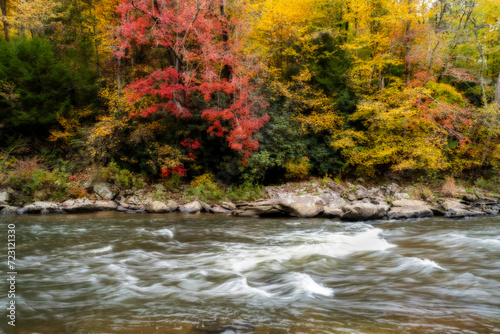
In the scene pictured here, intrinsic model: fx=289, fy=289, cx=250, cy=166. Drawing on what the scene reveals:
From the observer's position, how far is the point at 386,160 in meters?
14.7

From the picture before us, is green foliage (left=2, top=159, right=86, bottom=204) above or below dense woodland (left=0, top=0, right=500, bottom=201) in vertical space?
below

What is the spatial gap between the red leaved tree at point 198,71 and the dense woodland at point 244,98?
0.08 metres

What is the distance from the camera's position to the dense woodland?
13039mm

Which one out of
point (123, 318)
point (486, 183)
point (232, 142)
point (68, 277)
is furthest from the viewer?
point (486, 183)

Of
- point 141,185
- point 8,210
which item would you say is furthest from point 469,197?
point 8,210

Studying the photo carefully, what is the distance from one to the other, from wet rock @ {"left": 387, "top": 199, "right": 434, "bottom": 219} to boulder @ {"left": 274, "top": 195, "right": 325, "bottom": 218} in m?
2.67

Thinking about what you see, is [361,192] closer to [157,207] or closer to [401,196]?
[401,196]

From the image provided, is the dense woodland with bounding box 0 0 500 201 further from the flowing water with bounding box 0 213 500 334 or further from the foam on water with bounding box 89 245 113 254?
the foam on water with bounding box 89 245 113 254

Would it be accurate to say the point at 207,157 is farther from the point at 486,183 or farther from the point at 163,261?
the point at 486,183

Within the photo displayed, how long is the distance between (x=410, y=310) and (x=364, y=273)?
1.61 meters

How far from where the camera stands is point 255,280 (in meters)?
4.96

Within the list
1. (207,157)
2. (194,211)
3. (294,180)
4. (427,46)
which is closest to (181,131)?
(207,157)

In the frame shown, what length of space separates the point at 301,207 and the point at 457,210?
6.05m

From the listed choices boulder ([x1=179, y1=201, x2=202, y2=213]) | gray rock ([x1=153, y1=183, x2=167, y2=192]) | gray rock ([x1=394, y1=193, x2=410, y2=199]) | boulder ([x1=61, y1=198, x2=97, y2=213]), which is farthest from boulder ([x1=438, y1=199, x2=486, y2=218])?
boulder ([x1=61, y1=198, x2=97, y2=213])
